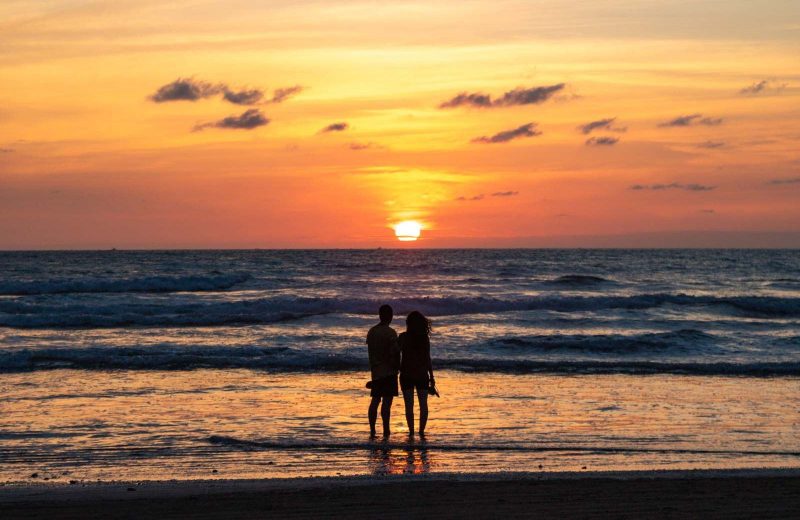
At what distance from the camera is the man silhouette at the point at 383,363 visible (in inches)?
453

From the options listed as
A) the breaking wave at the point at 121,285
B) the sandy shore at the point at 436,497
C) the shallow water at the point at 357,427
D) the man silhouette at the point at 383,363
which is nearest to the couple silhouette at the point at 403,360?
the man silhouette at the point at 383,363

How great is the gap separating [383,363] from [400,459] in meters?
2.06

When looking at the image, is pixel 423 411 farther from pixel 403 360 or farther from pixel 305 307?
pixel 305 307

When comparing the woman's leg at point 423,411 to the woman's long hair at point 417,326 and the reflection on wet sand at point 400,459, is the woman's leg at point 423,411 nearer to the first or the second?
the reflection on wet sand at point 400,459

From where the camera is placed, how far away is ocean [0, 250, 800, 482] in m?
9.97

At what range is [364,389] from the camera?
50.6 feet

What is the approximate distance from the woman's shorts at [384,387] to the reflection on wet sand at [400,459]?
856 millimetres

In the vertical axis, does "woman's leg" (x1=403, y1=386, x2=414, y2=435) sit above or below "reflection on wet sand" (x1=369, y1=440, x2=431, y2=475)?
above

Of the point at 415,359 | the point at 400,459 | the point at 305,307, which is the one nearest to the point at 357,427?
the point at 415,359

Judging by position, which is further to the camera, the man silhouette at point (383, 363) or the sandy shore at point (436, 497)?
the man silhouette at point (383, 363)

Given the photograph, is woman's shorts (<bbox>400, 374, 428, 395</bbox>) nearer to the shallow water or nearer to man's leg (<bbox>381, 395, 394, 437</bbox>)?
man's leg (<bbox>381, 395, 394, 437</bbox>)

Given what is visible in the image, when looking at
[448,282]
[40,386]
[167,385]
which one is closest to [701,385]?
[167,385]

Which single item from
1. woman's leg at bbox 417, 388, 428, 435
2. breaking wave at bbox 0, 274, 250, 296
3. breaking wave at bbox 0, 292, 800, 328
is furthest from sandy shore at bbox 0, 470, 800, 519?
breaking wave at bbox 0, 274, 250, 296

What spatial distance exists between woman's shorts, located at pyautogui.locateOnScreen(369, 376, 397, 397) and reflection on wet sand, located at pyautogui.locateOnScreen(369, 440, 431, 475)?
0.86m
